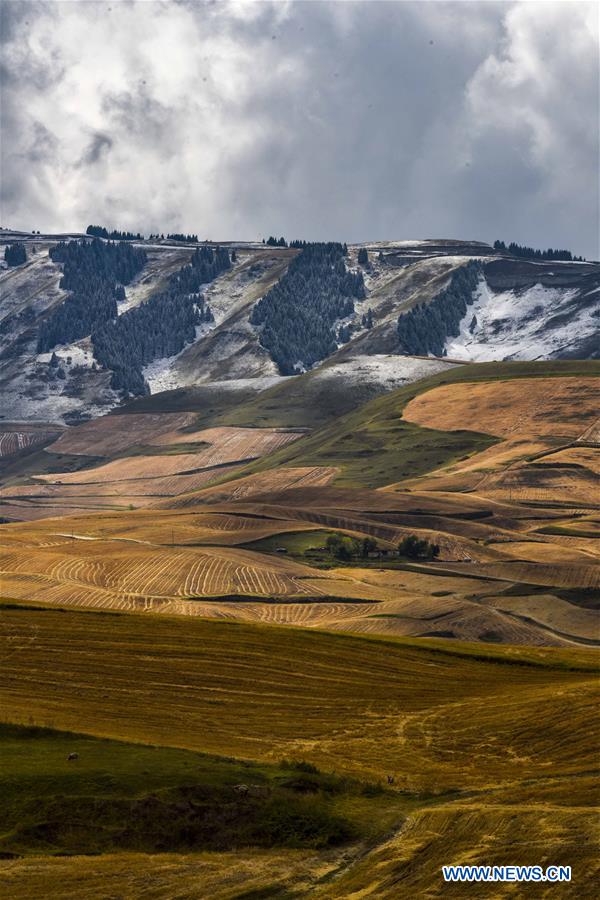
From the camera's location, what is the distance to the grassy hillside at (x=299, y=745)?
48969mm

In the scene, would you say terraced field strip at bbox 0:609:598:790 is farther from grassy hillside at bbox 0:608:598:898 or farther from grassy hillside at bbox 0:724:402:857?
grassy hillside at bbox 0:724:402:857

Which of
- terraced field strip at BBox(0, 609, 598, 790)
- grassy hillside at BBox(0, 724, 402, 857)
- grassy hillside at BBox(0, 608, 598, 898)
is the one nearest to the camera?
grassy hillside at BBox(0, 608, 598, 898)

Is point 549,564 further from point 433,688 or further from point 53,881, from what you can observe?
point 53,881

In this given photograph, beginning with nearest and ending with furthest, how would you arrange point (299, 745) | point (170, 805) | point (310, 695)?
point (170, 805) → point (299, 745) → point (310, 695)

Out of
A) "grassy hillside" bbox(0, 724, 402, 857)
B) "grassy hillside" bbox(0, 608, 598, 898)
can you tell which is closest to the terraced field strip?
"grassy hillside" bbox(0, 608, 598, 898)

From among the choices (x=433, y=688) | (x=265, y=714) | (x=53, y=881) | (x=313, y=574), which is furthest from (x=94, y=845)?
(x=313, y=574)

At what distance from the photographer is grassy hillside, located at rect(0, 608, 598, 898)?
49.0 m

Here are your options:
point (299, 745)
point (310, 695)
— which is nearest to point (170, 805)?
point (299, 745)

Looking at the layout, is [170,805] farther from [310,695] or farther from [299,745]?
[310,695]

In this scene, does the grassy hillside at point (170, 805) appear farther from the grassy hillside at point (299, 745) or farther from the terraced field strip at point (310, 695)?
the terraced field strip at point (310, 695)

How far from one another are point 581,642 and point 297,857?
4435 inches

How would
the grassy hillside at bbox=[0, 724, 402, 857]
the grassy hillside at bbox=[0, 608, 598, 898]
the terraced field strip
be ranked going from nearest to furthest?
1. the grassy hillside at bbox=[0, 608, 598, 898]
2. the grassy hillside at bbox=[0, 724, 402, 857]
3. the terraced field strip

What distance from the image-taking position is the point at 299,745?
220 feet

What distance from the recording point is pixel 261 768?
196 ft
